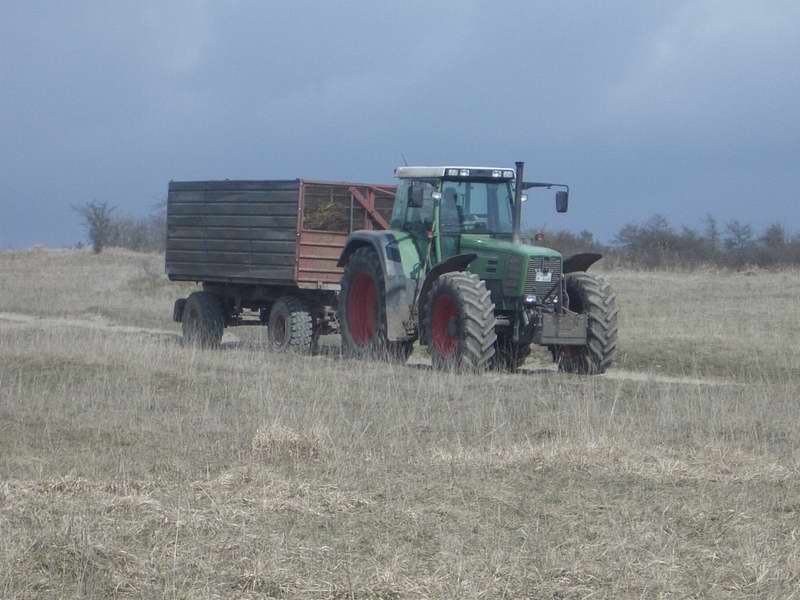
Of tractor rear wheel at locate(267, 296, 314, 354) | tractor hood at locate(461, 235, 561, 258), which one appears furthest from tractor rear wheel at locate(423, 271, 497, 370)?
tractor rear wheel at locate(267, 296, 314, 354)

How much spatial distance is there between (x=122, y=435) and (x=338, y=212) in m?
8.43

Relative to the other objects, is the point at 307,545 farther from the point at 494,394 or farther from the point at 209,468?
the point at 494,394

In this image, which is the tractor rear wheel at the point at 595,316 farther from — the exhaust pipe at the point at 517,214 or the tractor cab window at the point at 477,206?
the tractor cab window at the point at 477,206

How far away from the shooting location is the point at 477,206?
14.4 meters

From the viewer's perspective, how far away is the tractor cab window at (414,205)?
46.2 feet

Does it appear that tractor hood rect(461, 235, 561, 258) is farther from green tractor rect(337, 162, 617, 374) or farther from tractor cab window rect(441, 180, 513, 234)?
tractor cab window rect(441, 180, 513, 234)

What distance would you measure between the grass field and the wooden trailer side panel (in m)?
2.88

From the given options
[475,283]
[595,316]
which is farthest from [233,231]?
[595,316]

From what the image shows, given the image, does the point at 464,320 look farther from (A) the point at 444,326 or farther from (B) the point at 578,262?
(B) the point at 578,262

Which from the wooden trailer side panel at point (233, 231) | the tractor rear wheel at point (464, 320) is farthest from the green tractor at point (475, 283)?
the wooden trailer side panel at point (233, 231)

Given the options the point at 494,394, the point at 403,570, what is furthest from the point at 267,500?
the point at 494,394

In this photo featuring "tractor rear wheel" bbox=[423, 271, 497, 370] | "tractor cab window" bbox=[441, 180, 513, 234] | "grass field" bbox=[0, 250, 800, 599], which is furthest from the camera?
"tractor cab window" bbox=[441, 180, 513, 234]

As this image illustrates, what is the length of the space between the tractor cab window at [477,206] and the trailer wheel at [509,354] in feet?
4.49

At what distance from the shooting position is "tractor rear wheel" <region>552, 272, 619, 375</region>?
44.7ft
